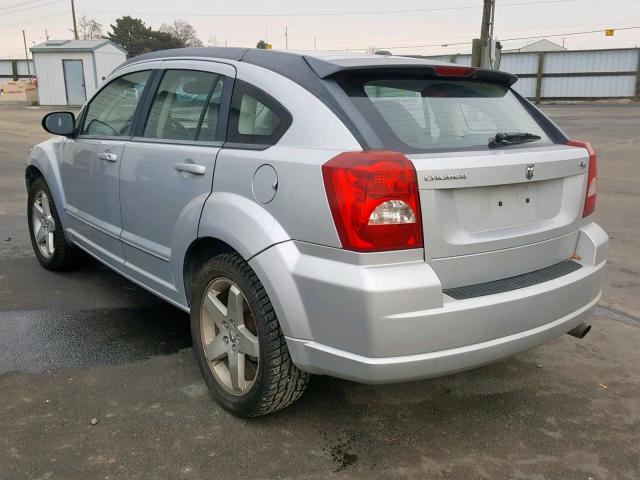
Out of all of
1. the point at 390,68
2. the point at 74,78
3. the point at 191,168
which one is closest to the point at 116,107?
the point at 191,168

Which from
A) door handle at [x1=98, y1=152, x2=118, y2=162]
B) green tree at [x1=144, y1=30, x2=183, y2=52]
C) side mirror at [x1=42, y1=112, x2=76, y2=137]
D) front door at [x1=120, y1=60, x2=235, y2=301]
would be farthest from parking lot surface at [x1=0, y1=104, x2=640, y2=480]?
green tree at [x1=144, y1=30, x2=183, y2=52]

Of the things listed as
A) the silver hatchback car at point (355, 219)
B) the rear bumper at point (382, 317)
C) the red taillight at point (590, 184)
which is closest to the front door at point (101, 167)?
the silver hatchback car at point (355, 219)

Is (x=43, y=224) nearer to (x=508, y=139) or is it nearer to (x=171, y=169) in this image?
(x=171, y=169)

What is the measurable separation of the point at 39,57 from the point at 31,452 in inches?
1346

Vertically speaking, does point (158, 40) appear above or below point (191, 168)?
above

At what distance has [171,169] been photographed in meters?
3.19

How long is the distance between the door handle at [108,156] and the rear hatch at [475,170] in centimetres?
172

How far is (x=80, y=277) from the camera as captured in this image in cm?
510

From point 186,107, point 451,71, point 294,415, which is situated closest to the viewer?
point 451,71

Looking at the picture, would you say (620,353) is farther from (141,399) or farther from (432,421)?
(141,399)

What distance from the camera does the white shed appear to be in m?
32.0

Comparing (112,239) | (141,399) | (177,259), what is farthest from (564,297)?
(112,239)

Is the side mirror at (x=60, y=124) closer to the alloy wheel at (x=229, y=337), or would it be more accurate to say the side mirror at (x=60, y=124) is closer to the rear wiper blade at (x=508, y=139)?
the alloy wheel at (x=229, y=337)

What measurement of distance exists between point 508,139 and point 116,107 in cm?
253
